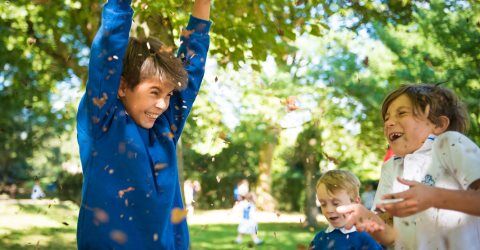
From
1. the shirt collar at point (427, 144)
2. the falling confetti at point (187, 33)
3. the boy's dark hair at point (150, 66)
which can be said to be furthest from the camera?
the falling confetti at point (187, 33)

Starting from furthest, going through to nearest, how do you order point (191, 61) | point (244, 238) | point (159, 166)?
1. point (244, 238)
2. point (191, 61)
3. point (159, 166)

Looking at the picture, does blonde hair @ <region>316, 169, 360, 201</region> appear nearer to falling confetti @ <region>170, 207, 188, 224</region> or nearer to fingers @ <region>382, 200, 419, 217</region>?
falling confetti @ <region>170, 207, 188, 224</region>

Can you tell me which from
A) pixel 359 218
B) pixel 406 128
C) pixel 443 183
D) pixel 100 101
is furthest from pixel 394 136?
pixel 100 101

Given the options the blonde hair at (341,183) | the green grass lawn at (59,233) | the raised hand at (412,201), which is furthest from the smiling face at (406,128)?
the green grass lawn at (59,233)

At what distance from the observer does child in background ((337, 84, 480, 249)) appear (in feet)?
7.43

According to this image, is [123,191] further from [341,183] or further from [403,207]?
[341,183]

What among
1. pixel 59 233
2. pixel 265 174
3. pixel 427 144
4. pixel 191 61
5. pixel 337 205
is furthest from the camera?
pixel 265 174

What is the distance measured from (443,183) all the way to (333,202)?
146 cm

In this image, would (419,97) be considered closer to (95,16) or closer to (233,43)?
(233,43)

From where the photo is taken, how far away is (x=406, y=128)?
10.1 ft

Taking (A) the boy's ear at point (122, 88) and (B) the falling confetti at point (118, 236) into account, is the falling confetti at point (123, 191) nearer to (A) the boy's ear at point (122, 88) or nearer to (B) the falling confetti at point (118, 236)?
(B) the falling confetti at point (118, 236)

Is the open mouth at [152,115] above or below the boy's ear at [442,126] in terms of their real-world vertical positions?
above

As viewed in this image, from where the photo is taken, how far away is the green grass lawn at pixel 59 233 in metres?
14.4

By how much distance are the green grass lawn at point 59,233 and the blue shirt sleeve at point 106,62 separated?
9405 millimetres
